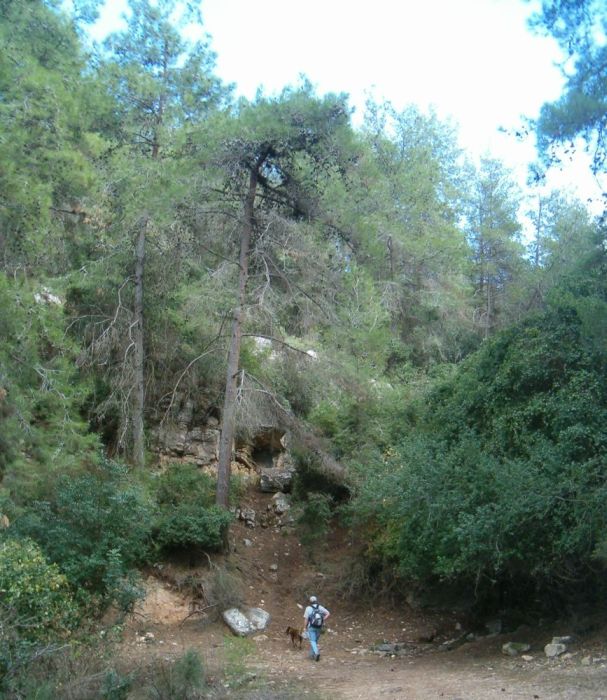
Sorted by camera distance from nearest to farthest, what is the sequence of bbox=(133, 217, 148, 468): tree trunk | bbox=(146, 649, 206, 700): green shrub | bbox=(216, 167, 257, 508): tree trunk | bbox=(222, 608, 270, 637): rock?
1. bbox=(146, 649, 206, 700): green shrub
2. bbox=(222, 608, 270, 637): rock
3. bbox=(216, 167, 257, 508): tree trunk
4. bbox=(133, 217, 148, 468): tree trunk

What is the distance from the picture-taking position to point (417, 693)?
9.56 meters

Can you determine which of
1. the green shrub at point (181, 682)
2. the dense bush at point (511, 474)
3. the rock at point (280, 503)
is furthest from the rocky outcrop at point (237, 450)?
the green shrub at point (181, 682)

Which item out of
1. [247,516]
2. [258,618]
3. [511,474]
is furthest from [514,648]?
[247,516]

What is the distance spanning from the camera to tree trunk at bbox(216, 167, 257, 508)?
15609 millimetres

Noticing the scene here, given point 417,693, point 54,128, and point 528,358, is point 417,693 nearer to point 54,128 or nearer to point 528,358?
point 528,358

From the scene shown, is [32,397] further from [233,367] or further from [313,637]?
[313,637]

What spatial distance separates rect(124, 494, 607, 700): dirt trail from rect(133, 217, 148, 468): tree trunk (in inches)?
126

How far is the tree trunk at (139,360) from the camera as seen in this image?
53.3 feet

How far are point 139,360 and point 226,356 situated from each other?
89.1 inches

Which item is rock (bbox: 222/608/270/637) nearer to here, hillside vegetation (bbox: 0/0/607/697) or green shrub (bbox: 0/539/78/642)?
hillside vegetation (bbox: 0/0/607/697)

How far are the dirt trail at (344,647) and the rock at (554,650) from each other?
0.43ft

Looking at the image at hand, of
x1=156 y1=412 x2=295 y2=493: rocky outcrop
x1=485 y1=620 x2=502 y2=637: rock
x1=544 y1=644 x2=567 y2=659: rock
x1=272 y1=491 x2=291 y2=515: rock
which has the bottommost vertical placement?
x1=485 y1=620 x2=502 y2=637: rock

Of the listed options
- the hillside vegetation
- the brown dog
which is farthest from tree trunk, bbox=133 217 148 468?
the brown dog

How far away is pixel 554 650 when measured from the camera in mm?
10750
